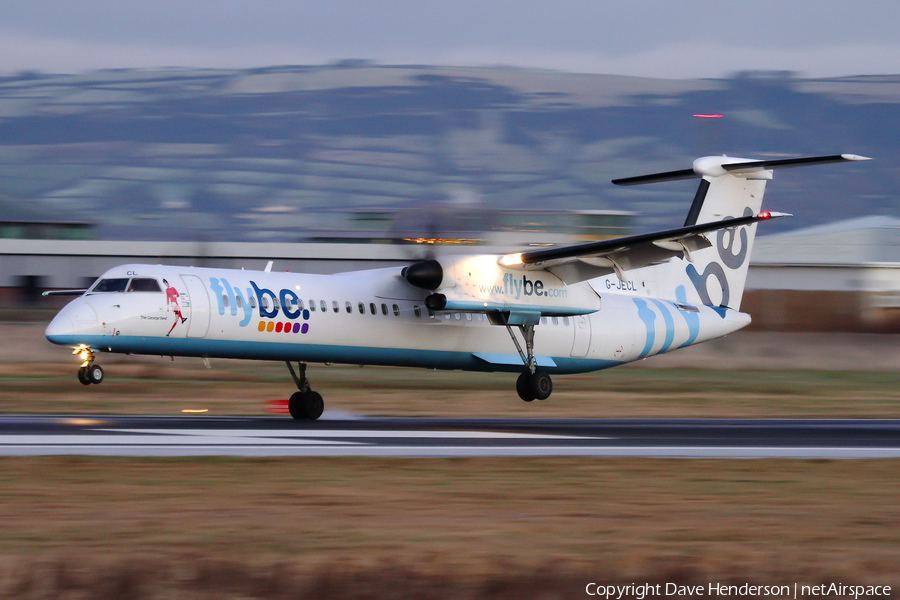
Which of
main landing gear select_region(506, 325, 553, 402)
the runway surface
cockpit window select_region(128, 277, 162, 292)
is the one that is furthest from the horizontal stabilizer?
cockpit window select_region(128, 277, 162, 292)

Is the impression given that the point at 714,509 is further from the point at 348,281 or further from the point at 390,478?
the point at 348,281

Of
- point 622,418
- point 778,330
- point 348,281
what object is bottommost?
point 778,330

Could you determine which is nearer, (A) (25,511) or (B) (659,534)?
(B) (659,534)

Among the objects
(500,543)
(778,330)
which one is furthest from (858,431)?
(778,330)

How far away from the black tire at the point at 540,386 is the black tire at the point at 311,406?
199 inches

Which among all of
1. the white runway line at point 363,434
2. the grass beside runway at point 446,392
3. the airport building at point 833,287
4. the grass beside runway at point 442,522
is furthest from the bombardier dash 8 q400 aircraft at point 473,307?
the airport building at point 833,287

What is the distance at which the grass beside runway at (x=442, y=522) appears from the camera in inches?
287

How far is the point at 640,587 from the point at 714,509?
3.66m

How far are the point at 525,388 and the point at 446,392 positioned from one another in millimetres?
6550

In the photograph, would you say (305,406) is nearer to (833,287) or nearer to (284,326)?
(284,326)

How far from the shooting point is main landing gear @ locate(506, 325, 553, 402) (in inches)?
881

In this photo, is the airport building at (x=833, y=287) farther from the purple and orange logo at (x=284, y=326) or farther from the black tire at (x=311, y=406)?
the purple and orange logo at (x=284, y=326)

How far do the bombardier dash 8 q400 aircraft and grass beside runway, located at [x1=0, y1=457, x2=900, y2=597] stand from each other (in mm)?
5775

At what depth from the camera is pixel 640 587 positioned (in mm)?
6914
